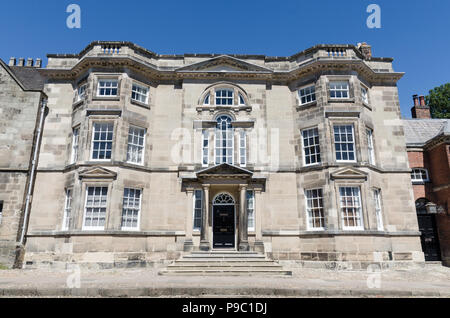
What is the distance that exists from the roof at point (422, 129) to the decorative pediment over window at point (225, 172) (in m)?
12.1

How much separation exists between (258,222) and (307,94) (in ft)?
26.2

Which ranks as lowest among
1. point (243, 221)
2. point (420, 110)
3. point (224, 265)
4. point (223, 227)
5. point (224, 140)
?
point (224, 265)

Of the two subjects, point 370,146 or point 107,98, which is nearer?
point 107,98

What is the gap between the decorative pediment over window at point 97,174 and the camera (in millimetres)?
14953

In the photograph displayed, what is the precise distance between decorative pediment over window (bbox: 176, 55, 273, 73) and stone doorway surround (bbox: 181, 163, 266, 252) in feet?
20.5

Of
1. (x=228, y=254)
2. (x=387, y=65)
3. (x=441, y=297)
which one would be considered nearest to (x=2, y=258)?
(x=228, y=254)

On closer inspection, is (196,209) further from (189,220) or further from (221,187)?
(221,187)

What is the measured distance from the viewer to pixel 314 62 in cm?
1667

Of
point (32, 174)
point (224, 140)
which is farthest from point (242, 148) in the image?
point (32, 174)

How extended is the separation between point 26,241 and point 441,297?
17.8 m

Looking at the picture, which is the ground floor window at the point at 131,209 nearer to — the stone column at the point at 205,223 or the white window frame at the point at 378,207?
the stone column at the point at 205,223

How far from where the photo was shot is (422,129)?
2144 cm

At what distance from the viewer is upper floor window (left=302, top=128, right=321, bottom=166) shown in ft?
53.3

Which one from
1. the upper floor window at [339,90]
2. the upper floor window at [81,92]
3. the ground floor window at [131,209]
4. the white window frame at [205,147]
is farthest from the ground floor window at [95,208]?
the upper floor window at [339,90]
